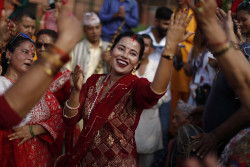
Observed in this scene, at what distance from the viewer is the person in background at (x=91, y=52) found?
209 inches

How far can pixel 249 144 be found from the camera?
165cm

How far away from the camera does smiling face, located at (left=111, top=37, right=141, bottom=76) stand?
271 cm

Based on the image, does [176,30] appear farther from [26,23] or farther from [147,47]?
[26,23]

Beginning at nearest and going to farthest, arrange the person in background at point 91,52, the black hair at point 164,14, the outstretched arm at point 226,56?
the outstretched arm at point 226,56 < the person in background at point 91,52 < the black hair at point 164,14

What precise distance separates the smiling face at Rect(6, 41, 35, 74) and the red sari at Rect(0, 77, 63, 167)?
0.34m

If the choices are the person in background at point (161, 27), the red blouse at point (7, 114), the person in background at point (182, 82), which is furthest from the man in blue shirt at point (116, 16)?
the red blouse at point (7, 114)

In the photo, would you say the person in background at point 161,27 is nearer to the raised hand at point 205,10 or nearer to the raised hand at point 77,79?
the raised hand at point 77,79

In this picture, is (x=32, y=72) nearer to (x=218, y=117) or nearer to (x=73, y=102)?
(x=73, y=102)

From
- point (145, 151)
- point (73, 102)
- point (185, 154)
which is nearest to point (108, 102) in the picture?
point (73, 102)

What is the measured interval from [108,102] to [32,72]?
1.17 metres

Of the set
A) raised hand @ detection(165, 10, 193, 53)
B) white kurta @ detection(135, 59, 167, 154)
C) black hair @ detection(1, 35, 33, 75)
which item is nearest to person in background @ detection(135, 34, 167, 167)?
white kurta @ detection(135, 59, 167, 154)

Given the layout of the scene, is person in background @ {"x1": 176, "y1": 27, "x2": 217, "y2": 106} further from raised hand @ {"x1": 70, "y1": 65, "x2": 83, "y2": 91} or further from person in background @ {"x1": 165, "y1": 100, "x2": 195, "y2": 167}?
raised hand @ {"x1": 70, "y1": 65, "x2": 83, "y2": 91}

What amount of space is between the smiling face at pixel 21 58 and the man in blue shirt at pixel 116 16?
318 cm

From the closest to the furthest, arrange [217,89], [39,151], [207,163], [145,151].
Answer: [207,163], [217,89], [39,151], [145,151]
